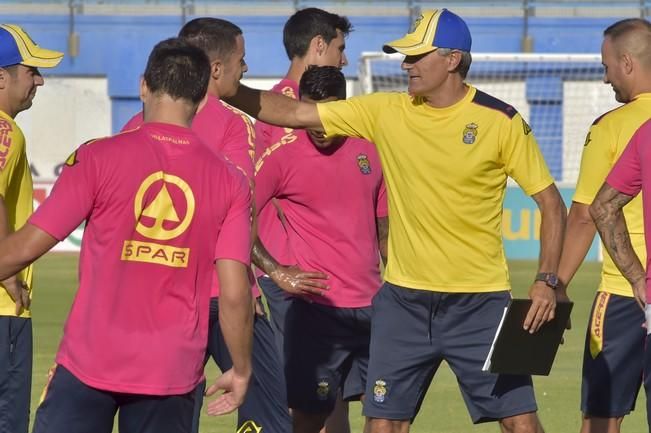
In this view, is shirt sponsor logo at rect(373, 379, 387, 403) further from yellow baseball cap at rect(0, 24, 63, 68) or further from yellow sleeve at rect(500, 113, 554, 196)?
yellow baseball cap at rect(0, 24, 63, 68)

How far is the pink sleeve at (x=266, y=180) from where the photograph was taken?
24.5 ft

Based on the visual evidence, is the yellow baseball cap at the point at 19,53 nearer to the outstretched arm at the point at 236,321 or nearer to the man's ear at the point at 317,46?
the outstretched arm at the point at 236,321

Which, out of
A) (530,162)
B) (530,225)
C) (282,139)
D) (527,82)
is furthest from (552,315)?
(527,82)

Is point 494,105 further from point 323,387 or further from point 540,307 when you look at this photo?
point 323,387

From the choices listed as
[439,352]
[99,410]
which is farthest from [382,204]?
[99,410]

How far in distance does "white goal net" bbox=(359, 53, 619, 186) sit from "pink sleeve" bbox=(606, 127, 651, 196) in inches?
940

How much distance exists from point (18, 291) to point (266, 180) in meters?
1.72

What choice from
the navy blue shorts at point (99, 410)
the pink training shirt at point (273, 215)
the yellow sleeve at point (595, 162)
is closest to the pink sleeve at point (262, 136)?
the pink training shirt at point (273, 215)

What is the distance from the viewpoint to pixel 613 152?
22.5ft

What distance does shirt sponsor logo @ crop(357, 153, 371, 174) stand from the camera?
7586 mm

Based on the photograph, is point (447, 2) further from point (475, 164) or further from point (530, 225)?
point (475, 164)

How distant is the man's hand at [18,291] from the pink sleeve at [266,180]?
155 centimetres

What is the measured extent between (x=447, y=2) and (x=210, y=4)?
218 inches

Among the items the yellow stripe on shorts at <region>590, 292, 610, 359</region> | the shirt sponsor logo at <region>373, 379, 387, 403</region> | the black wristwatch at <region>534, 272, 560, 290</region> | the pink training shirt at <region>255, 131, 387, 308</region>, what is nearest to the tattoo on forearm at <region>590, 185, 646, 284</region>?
the black wristwatch at <region>534, 272, 560, 290</region>
